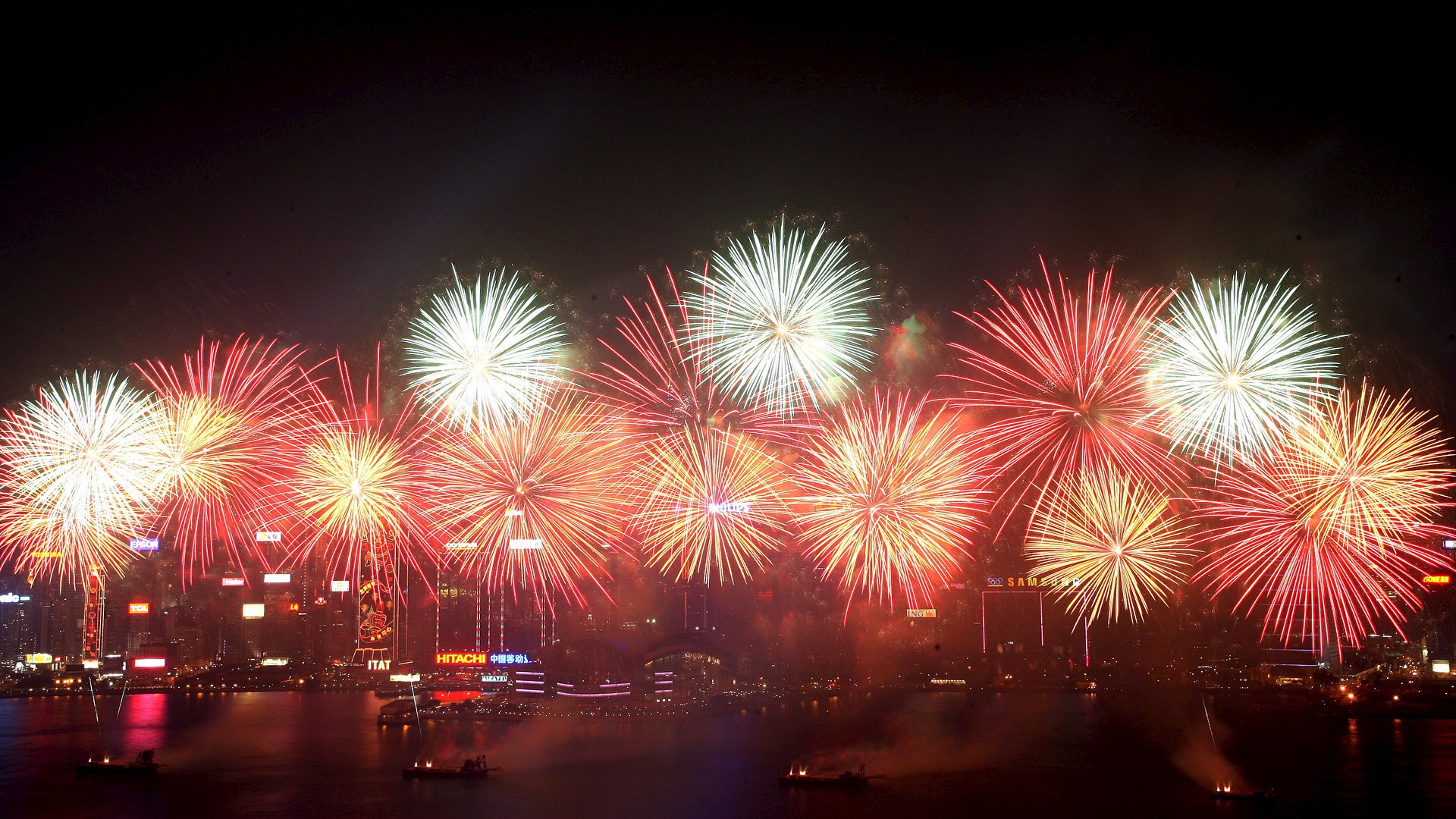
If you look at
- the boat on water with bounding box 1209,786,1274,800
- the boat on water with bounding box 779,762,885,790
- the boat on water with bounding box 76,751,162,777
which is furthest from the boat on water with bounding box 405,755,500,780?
the boat on water with bounding box 1209,786,1274,800

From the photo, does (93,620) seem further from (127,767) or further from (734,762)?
(734,762)

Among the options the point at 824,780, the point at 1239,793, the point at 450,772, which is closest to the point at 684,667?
→ the point at 450,772

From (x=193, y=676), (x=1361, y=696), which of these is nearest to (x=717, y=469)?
(x=1361, y=696)

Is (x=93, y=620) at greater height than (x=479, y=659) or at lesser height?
lesser

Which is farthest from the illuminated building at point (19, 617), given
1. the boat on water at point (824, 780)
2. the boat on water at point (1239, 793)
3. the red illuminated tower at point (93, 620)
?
the boat on water at point (1239, 793)

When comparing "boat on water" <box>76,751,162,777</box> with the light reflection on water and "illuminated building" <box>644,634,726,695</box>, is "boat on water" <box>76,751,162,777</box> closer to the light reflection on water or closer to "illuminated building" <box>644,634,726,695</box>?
the light reflection on water

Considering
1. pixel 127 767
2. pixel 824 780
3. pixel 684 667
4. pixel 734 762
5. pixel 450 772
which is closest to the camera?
pixel 824 780

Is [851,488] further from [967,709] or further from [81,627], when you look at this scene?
[81,627]
